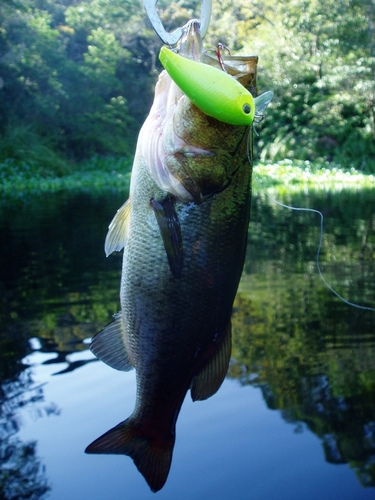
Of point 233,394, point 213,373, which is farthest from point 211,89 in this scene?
point 233,394

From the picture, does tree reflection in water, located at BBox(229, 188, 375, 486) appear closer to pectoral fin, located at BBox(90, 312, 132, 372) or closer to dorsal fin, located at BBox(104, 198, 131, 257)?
pectoral fin, located at BBox(90, 312, 132, 372)

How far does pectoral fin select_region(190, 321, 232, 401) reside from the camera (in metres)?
2.15

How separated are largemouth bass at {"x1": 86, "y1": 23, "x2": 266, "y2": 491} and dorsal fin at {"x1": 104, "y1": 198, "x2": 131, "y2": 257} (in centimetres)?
6

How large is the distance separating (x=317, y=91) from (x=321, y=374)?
26506 mm

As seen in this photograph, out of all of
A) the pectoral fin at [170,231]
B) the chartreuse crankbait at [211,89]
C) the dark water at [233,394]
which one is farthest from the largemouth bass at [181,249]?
the dark water at [233,394]

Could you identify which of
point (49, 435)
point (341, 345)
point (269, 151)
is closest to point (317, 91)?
point (269, 151)

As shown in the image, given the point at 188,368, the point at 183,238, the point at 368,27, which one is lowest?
the point at 188,368

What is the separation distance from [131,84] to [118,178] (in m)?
7.85

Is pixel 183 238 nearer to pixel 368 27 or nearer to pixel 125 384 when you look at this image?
pixel 125 384

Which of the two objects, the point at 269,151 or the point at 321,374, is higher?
the point at 269,151

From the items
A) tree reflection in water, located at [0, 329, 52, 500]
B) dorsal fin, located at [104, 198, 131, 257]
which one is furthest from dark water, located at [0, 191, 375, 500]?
dorsal fin, located at [104, 198, 131, 257]

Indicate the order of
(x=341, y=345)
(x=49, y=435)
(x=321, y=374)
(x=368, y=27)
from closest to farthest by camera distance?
(x=49, y=435) → (x=321, y=374) → (x=341, y=345) → (x=368, y=27)

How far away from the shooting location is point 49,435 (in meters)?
4.09

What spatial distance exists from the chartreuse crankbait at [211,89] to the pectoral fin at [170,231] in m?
0.33
